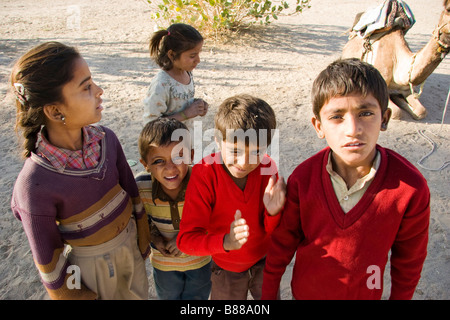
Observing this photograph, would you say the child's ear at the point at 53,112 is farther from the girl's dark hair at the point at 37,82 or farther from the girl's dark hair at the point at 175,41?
the girl's dark hair at the point at 175,41

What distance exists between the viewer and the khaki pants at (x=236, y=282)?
6.01 ft

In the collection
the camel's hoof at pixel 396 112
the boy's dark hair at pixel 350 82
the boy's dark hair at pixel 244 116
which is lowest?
the camel's hoof at pixel 396 112

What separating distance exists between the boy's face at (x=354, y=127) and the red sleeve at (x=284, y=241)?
0.24m

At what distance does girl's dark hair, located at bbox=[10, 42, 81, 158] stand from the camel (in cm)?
416

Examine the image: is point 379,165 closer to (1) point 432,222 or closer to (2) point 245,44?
(1) point 432,222

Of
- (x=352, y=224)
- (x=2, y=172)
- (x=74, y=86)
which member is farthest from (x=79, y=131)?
(x=2, y=172)

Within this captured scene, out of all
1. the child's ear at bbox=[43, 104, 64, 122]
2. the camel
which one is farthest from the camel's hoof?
the child's ear at bbox=[43, 104, 64, 122]

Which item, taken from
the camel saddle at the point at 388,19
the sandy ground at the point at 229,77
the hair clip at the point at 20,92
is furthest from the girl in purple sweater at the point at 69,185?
the camel saddle at the point at 388,19

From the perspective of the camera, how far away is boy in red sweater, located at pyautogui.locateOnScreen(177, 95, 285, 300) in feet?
4.95

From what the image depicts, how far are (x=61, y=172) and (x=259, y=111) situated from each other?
0.90 m

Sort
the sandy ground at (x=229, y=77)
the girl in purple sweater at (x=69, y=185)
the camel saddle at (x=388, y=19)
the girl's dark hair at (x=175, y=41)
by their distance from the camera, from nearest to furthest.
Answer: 1. the girl in purple sweater at (x=69, y=185)
2. the girl's dark hair at (x=175, y=41)
3. the sandy ground at (x=229, y=77)
4. the camel saddle at (x=388, y=19)

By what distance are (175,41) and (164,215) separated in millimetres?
1315

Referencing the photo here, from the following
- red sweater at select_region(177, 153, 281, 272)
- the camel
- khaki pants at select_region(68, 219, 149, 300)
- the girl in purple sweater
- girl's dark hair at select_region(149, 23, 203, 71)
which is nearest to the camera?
the girl in purple sweater

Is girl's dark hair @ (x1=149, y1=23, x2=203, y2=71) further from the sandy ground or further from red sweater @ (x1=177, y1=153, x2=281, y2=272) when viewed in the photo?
the sandy ground
